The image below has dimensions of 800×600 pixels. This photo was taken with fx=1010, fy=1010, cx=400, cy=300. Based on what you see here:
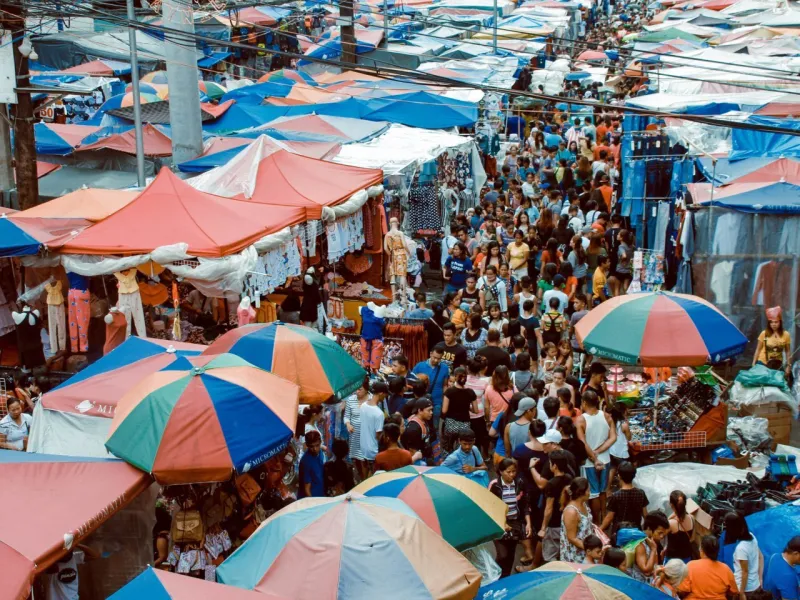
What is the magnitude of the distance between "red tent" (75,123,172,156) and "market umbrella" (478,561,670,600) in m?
13.4

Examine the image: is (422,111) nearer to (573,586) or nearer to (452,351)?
(452,351)

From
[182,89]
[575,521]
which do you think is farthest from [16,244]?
[575,521]

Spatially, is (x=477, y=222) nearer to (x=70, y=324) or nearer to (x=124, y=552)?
(x=70, y=324)

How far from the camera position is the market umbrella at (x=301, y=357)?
8953 mm

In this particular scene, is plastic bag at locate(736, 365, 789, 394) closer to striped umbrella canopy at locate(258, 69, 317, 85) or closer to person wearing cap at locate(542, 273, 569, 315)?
person wearing cap at locate(542, 273, 569, 315)

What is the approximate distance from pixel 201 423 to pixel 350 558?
6.63ft

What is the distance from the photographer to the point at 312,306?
42.2 feet

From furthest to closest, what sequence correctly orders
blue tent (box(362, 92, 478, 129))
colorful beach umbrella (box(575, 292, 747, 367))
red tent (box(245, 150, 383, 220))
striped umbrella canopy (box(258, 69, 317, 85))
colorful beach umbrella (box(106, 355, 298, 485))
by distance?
1. striped umbrella canopy (box(258, 69, 317, 85))
2. blue tent (box(362, 92, 478, 129))
3. red tent (box(245, 150, 383, 220))
4. colorful beach umbrella (box(575, 292, 747, 367))
5. colorful beach umbrella (box(106, 355, 298, 485))

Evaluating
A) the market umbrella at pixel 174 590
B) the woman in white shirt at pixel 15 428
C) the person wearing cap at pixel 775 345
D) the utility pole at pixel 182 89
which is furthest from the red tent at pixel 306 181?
the market umbrella at pixel 174 590

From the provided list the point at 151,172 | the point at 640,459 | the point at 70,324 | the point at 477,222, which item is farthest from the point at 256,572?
the point at 151,172

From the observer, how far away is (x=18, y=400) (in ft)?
31.1

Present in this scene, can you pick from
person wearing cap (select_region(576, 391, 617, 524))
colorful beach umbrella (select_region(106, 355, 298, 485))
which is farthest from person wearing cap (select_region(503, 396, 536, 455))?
colorful beach umbrella (select_region(106, 355, 298, 485))

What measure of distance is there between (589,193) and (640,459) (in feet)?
26.8

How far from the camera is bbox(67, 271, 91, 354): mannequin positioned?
1156 cm
